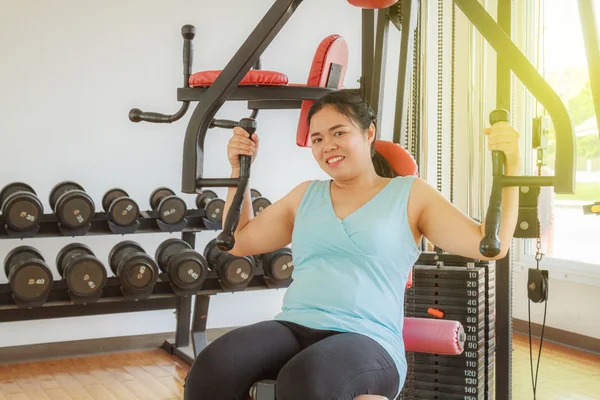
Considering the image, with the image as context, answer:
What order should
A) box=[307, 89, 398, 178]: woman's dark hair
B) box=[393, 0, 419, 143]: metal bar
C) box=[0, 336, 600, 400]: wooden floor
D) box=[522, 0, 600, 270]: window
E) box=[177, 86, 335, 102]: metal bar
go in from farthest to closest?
box=[522, 0, 600, 270]: window
box=[0, 336, 600, 400]: wooden floor
box=[177, 86, 335, 102]: metal bar
box=[393, 0, 419, 143]: metal bar
box=[307, 89, 398, 178]: woman's dark hair

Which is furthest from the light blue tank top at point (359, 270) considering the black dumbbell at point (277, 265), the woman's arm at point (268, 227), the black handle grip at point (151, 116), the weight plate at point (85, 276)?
the black dumbbell at point (277, 265)

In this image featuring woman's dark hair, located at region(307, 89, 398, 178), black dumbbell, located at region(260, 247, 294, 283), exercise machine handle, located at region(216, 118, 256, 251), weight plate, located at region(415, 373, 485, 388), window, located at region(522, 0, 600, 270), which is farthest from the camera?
window, located at region(522, 0, 600, 270)

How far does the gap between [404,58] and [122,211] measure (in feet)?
6.25

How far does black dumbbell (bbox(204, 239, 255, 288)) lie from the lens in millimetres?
3480

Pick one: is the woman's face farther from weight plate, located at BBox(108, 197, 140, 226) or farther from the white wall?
the white wall

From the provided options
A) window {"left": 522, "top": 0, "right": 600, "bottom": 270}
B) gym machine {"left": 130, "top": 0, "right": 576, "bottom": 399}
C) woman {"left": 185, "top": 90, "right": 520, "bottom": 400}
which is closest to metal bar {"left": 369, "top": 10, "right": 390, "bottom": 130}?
gym machine {"left": 130, "top": 0, "right": 576, "bottom": 399}

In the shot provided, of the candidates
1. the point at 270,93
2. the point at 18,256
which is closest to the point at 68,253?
the point at 18,256

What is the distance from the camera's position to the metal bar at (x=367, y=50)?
6.42ft

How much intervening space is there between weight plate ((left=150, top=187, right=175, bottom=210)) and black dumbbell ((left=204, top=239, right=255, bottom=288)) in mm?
459

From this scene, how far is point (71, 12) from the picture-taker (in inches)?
146

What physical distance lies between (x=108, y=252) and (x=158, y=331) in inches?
22.7

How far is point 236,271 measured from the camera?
11.5ft

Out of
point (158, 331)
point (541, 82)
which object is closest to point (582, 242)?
point (158, 331)

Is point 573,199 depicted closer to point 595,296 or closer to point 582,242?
point 582,242
